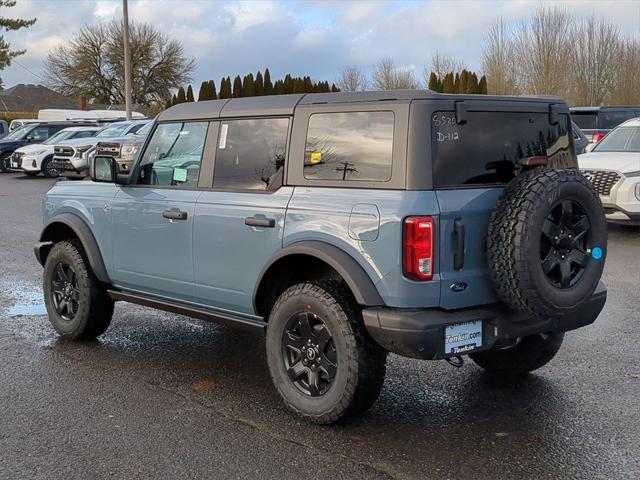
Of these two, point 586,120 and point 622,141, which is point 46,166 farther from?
point 622,141

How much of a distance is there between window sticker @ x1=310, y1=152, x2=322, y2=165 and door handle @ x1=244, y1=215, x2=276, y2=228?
0.42m

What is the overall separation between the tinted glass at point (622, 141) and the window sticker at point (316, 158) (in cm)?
878

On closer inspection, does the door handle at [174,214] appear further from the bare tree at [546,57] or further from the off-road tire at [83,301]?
the bare tree at [546,57]

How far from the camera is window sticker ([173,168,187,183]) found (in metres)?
5.27

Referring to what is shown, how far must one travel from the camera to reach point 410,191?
154 inches

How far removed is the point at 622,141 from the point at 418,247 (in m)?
9.48

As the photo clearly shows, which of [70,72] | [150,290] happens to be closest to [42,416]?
[150,290]

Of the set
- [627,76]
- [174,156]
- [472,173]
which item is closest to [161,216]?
[174,156]

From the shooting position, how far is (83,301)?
591 cm

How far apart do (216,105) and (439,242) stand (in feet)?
6.78

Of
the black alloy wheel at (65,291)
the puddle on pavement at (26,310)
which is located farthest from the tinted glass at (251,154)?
the puddle on pavement at (26,310)

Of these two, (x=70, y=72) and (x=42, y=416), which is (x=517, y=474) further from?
(x=70, y=72)

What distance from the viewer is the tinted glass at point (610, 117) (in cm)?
1920

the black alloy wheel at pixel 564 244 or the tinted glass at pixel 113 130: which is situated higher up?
the tinted glass at pixel 113 130
